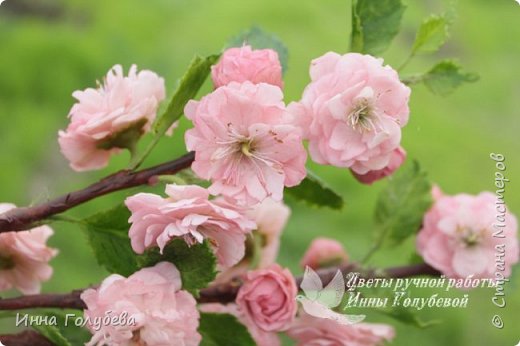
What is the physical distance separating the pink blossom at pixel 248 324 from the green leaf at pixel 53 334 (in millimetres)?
74

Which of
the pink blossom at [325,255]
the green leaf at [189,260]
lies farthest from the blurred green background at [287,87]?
the green leaf at [189,260]

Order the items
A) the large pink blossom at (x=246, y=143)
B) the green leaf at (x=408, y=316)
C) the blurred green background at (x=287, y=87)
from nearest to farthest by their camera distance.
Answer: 1. the large pink blossom at (x=246, y=143)
2. the green leaf at (x=408, y=316)
3. the blurred green background at (x=287, y=87)

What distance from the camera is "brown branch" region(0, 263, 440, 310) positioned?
357mm

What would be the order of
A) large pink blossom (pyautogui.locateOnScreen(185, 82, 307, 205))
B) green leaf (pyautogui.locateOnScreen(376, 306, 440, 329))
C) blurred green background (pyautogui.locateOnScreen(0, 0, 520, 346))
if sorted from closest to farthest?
large pink blossom (pyautogui.locateOnScreen(185, 82, 307, 205)) → green leaf (pyautogui.locateOnScreen(376, 306, 440, 329)) → blurred green background (pyautogui.locateOnScreen(0, 0, 520, 346))

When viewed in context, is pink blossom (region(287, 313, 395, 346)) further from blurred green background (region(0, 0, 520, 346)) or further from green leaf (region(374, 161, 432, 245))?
blurred green background (region(0, 0, 520, 346))

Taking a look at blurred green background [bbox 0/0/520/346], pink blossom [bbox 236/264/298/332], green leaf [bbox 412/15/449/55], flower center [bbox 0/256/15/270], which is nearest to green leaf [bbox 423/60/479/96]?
green leaf [bbox 412/15/449/55]

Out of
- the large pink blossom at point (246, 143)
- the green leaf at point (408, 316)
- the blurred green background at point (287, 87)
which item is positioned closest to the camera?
the large pink blossom at point (246, 143)

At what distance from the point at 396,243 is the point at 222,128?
20 cm

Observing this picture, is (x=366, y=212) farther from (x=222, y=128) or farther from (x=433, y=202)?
(x=222, y=128)

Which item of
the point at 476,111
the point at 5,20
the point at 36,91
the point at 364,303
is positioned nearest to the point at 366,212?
the point at 476,111

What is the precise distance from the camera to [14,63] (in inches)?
52.2

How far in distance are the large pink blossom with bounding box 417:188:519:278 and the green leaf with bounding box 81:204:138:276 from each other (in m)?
0.17

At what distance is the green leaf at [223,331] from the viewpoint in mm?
373

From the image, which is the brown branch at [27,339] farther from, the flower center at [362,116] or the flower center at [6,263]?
the flower center at [362,116]
